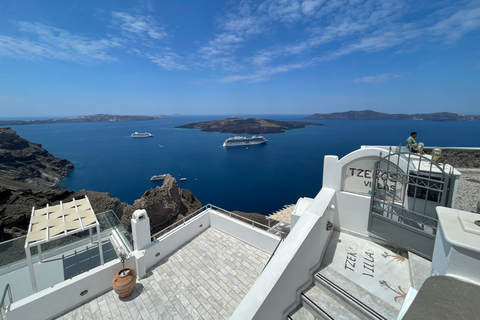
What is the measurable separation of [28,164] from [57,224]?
2384 inches

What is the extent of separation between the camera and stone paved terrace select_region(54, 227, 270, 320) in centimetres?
495

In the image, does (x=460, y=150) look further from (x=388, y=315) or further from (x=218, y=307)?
(x=218, y=307)

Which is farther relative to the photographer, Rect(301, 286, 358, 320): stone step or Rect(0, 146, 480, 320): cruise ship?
Rect(301, 286, 358, 320): stone step

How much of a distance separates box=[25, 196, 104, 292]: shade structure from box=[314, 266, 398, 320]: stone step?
5.33 metres

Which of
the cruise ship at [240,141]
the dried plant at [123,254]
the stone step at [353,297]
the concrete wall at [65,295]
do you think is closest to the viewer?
the stone step at [353,297]

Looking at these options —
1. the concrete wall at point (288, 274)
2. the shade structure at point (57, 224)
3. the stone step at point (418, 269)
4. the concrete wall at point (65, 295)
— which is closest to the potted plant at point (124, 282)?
the concrete wall at point (65, 295)

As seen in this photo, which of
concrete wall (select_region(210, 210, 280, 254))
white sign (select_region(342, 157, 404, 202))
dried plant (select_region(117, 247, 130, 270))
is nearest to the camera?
white sign (select_region(342, 157, 404, 202))

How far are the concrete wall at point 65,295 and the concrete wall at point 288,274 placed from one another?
15.1ft

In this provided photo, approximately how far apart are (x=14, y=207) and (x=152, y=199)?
832 centimetres

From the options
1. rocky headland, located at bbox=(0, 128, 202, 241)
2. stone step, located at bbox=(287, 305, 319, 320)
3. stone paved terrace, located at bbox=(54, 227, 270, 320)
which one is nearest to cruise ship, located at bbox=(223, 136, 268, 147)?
rocky headland, located at bbox=(0, 128, 202, 241)

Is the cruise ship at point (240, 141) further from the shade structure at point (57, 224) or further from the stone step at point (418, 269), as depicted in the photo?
Answer: the stone step at point (418, 269)

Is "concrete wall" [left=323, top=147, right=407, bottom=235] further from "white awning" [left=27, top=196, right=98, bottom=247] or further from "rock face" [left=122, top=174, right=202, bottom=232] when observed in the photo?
"rock face" [left=122, top=174, right=202, bottom=232]

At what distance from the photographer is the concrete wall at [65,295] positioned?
4.55 m

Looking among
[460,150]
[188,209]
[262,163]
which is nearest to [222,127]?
[262,163]
